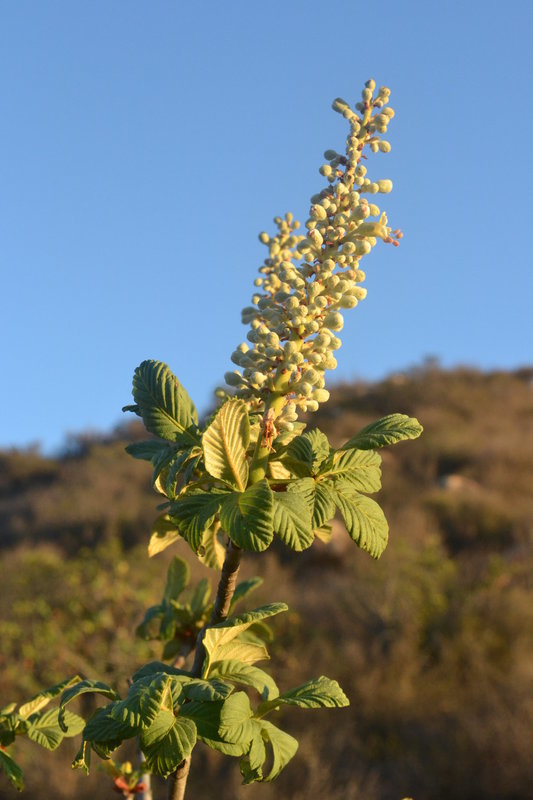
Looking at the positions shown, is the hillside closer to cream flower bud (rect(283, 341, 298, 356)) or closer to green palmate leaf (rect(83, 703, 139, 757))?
green palmate leaf (rect(83, 703, 139, 757))

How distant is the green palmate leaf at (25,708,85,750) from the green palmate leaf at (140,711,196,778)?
0.31 metres

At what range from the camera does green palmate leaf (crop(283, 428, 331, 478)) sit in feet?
4.05

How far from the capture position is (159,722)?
1.16 m

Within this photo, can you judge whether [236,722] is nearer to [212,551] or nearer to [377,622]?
[212,551]

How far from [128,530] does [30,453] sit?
1031cm

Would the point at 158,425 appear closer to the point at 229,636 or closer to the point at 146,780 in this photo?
the point at 229,636

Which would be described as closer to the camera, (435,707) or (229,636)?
(229,636)

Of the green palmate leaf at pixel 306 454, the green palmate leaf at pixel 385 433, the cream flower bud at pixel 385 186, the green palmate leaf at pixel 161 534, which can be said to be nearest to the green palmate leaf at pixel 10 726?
the green palmate leaf at pixel 161 534

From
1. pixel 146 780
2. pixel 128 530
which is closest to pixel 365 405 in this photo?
→ pixel 128 530

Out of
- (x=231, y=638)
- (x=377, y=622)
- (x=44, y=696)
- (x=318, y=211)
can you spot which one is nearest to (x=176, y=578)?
(x=44, y=696)

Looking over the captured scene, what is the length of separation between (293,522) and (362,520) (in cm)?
17

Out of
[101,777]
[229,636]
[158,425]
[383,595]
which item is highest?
[158,425]

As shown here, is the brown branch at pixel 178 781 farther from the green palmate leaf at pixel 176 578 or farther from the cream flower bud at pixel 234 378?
the cream flower bud at pixel 234 378

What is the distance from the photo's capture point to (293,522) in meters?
1.14
